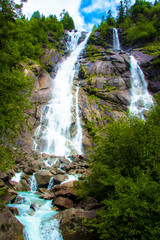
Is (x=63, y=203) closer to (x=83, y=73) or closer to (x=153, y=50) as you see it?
(x=83, y=73)

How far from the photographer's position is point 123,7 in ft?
230

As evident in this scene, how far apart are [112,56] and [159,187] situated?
3845 centimetres

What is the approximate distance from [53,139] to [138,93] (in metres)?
20.0

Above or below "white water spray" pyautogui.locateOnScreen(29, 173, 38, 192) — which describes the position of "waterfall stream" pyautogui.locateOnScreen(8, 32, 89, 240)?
above

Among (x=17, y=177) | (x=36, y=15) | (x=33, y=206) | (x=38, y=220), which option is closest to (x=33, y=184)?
(x=17, y=177)

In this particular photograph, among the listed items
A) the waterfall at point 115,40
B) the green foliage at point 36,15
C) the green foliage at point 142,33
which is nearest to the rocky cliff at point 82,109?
the waterfall at point 115,40

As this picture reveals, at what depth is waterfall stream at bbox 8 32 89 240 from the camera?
7612 millimetres

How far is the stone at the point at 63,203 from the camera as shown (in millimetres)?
9631

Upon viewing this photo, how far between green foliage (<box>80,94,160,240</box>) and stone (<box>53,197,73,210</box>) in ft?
5.24

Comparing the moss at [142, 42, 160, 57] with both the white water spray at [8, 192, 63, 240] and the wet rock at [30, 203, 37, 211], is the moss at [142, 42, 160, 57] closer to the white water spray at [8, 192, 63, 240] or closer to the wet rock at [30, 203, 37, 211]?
the white water spray at [8, 192, 63, 240]

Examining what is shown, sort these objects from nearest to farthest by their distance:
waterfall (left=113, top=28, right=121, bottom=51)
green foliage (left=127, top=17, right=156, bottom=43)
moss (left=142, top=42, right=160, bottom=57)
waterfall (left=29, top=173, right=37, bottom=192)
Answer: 1. waterfall (left=29, top=173, right=37, bottom=192)
2. moss (left=142, top=42, right=160, bottom=57)
3. green foliage (left=127, top=17, right=156, bottom=43)
4. waterfall (left=113, top=28, right=121, bottom=51)

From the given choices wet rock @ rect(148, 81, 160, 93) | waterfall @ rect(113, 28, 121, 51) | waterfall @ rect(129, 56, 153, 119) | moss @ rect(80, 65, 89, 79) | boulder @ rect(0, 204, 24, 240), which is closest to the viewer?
boulder @ rect(0, 204, 24, 240)

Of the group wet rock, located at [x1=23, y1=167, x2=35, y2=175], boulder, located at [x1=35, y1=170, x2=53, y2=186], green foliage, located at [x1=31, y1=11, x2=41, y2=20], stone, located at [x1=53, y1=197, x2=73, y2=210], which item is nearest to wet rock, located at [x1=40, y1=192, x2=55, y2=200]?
stone, located at [x1=53, y1=197, x2=73, y2=210]

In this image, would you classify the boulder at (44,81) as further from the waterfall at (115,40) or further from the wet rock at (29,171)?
the waterfall at (115,40)
